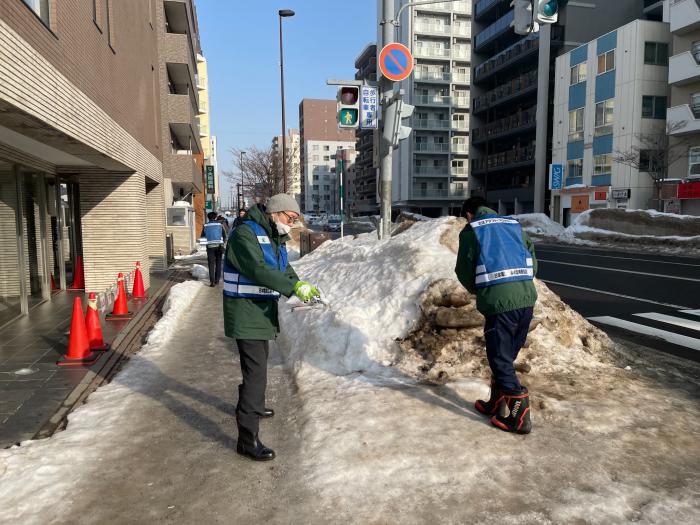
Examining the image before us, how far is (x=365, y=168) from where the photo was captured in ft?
308

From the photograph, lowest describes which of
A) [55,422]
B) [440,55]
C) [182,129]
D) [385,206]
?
[55,422]

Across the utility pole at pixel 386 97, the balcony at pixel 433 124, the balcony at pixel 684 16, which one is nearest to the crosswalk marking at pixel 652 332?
the utility pole at pixel 386 97

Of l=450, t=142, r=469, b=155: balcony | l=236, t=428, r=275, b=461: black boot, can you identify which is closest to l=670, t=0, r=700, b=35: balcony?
l=450, t=142, r=469, b=155: balcony

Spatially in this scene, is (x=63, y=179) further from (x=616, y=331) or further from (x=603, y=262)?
(x=603, y=262)

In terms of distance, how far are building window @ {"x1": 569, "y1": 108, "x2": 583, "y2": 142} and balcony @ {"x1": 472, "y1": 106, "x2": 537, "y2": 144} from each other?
4.73 meters

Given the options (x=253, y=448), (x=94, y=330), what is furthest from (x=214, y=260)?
(x=253, y=448)

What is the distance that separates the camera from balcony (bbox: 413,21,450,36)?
63.0m

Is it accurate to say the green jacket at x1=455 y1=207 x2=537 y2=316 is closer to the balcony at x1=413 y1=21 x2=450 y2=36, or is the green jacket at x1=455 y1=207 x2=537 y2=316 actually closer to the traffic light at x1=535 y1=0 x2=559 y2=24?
the traffic light at x1=535 y1=0 x2=559 y2=24

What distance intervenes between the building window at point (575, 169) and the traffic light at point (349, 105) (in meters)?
32.8

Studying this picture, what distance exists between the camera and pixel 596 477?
3.07 m

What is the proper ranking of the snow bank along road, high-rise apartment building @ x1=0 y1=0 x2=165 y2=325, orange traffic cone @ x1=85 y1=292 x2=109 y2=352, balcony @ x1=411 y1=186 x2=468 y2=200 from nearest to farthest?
high-rise apartment building @ x1=0 y1=0 x2=165 y2=325 < orange traffic cone @ x1=85 y1=292 x2=109 y2=352 < the snow bank along road < balcony @ x1=411 y1=186 x2=468 y2=200

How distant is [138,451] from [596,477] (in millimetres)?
3173

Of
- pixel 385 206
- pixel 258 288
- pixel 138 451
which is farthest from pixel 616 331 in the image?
pixel 138 451

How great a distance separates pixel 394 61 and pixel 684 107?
29.4 meters
